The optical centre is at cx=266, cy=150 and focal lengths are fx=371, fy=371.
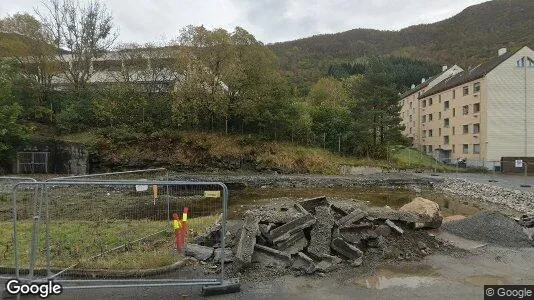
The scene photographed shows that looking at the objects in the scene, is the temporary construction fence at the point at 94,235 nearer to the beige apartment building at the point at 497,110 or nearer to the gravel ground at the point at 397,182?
the gravel ground at the point at 397,182

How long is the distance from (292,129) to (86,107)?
2060 cm

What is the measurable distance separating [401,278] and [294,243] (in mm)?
2166

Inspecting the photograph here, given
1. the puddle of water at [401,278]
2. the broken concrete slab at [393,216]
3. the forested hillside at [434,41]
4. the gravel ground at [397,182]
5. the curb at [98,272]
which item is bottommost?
the gravel ground at [397,182]

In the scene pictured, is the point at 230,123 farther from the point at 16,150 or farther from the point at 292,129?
the point at 16,150

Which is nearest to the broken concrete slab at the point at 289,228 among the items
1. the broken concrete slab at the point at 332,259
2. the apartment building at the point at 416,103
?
the broken concrete slab at the point at 332,259

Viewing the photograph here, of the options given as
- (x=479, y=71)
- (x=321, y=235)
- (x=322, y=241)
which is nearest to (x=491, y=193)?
(x=321, y=235)

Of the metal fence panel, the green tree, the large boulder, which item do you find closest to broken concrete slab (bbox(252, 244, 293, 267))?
the metal fence panel

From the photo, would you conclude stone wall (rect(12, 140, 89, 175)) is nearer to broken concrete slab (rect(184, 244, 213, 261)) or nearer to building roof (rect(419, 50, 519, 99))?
broken concrete slab (rect(184, 244, 213, 261))

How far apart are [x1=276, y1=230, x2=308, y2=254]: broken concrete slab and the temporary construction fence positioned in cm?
130

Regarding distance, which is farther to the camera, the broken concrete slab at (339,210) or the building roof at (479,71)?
the building roof at (479,71)

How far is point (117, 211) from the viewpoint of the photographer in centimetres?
990

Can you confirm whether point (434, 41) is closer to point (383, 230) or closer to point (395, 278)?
point (383, 230)

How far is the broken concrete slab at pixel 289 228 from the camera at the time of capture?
7.69 meters

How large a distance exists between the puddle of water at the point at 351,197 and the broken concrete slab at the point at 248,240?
6.39 meters
